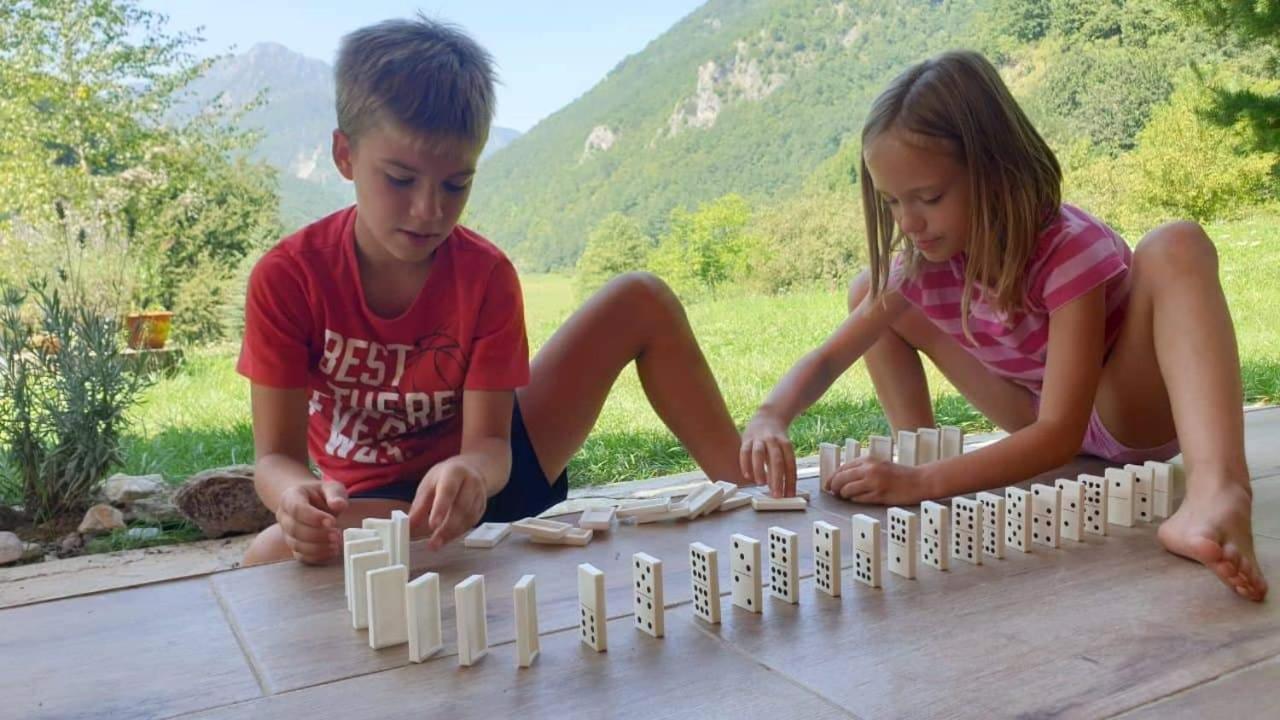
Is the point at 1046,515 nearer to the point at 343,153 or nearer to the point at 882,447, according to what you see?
the point at 882,447

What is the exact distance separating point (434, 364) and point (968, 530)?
981 mm

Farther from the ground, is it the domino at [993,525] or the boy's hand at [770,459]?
the boy's hand at [770,459]

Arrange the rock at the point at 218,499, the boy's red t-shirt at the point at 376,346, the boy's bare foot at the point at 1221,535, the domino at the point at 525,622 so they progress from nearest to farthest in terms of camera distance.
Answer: the domino at the point at 525,622
the boy's bare foot at the point at 1221,535
the boy's red t-shirt at the point at 376,346
the rock at the point at 218,499

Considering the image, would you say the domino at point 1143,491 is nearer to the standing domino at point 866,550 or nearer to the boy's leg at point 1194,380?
the boy's leg at point 1194,380

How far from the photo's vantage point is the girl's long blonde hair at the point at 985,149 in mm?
1858

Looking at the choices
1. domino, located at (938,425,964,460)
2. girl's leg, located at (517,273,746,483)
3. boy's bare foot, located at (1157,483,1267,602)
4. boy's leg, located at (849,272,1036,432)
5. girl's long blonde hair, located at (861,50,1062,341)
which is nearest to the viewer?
boy's bare foot, located at (1157,483,1267,602)

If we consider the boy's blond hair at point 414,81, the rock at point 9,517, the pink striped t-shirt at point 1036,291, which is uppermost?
the boy's blond hair at point 414,81

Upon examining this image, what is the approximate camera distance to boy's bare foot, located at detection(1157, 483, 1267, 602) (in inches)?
51.6

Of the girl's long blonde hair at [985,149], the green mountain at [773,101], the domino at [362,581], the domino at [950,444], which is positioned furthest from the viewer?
the green mountain at [773,101]

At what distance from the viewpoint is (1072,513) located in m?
1.53

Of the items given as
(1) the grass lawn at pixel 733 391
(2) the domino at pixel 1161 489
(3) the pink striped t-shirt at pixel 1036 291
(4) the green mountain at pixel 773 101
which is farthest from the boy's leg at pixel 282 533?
(4) the green mountain at pixel 773 101

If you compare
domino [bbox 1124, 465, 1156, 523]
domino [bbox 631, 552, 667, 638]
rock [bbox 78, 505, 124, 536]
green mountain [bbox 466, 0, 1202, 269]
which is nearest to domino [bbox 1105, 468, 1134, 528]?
domino [bbox 1124, 465, 1156, 523]

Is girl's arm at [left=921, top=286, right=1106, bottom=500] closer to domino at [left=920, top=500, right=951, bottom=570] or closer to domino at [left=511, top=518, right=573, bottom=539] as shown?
domino at [left=920, top=500, right=951, bottom=570]

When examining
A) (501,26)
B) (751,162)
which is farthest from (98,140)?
(501,26)
